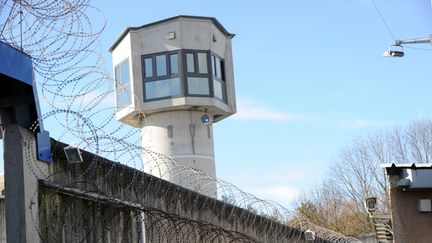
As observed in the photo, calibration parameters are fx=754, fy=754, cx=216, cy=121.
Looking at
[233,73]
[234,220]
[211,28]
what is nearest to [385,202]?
[233,73]

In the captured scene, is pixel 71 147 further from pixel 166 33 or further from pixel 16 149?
pixel 166 33

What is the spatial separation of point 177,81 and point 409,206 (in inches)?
789

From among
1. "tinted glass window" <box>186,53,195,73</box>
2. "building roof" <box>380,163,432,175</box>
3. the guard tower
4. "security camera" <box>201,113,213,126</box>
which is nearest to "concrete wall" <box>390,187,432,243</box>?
"building roof" <box>380,163,432,175</box>

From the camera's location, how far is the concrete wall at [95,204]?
571 cm

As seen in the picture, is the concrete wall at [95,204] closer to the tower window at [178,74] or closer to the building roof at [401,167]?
the building roof at [401,167]

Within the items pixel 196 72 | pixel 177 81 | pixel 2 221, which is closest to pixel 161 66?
pixel 177 81

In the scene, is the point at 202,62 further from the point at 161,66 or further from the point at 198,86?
the point at 161,66

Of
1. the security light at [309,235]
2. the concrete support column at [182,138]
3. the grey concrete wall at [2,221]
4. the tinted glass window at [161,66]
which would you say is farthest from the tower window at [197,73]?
the grey concrete wall at [2,221]

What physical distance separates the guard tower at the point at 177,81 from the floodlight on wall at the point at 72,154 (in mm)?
28414

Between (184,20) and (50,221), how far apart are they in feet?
99.7

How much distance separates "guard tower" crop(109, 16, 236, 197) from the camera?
1403 inches

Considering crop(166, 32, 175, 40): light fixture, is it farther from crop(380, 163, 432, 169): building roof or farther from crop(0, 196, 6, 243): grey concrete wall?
crop(0, 196, 6, 243): grey concrete wall

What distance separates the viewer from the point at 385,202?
39.1 m

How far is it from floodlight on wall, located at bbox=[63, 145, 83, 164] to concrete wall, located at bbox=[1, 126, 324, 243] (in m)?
0.19
